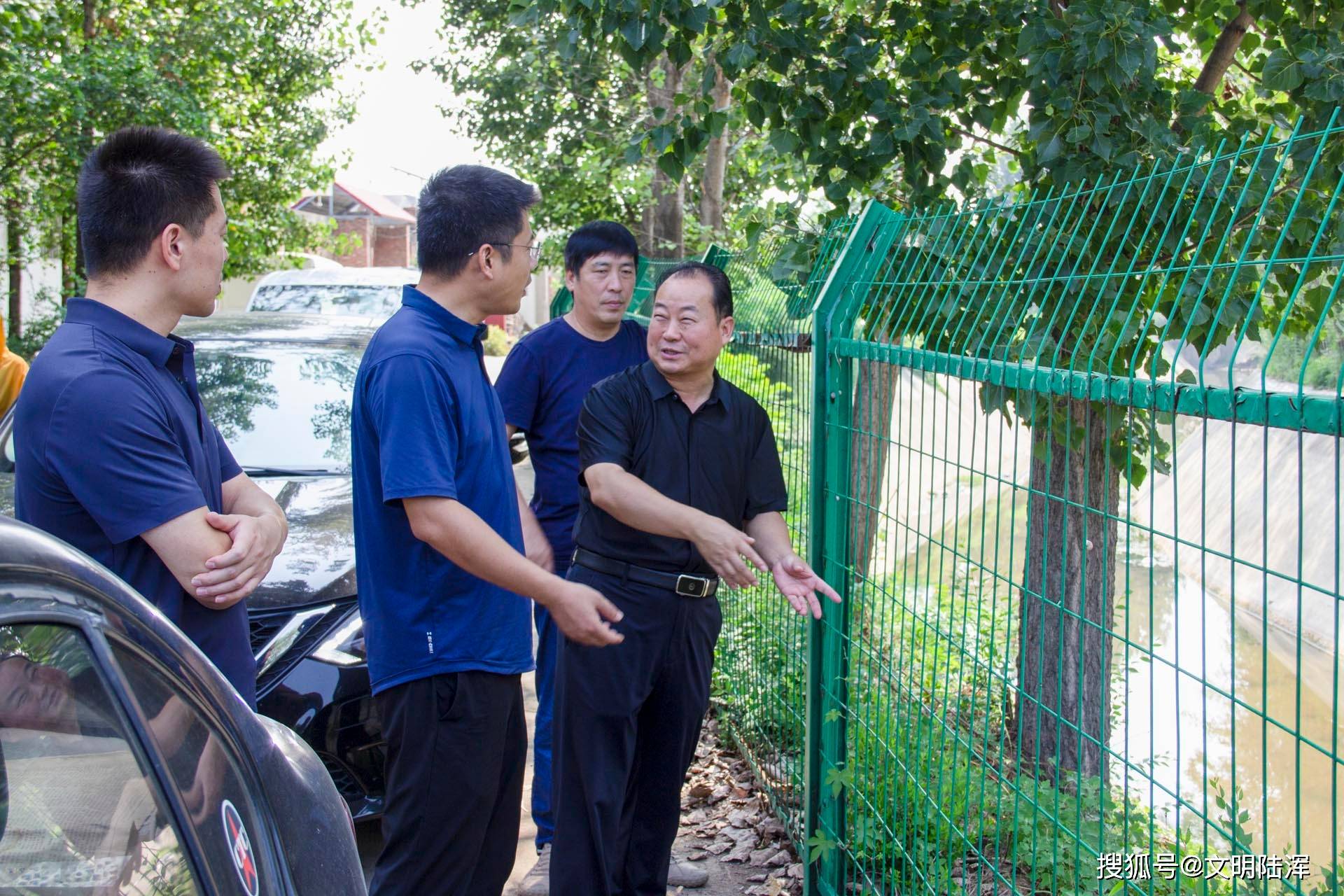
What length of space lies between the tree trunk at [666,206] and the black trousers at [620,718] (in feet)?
21.8

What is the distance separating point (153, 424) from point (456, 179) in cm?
105

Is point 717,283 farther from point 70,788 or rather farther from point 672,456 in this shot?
point 70,788

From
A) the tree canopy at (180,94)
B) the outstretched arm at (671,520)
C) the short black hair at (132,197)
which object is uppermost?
the tree canopy at (180,94)

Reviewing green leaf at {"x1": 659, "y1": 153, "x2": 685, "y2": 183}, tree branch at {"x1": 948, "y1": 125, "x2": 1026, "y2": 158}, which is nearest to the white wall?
green leaf at {"x1": 659, "y1": 153, "x2": 685, "y2": 183}

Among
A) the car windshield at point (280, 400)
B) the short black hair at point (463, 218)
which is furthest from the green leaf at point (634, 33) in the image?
the car windshield at point (280, 400)

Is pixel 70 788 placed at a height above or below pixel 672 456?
below

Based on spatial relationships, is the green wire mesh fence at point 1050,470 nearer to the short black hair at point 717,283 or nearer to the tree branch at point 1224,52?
the short black hair at point 717,283

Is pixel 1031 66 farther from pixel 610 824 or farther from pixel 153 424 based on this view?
pixel 153 424

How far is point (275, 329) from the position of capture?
613 cm

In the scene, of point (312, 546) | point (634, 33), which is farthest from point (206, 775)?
point (634, 33)

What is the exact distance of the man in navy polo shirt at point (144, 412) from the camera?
207 cm

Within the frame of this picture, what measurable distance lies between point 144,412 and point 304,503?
2523 millimetres

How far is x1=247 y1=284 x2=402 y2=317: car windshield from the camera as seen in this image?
10.1 metres

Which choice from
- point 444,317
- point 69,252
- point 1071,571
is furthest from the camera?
point 69,252
